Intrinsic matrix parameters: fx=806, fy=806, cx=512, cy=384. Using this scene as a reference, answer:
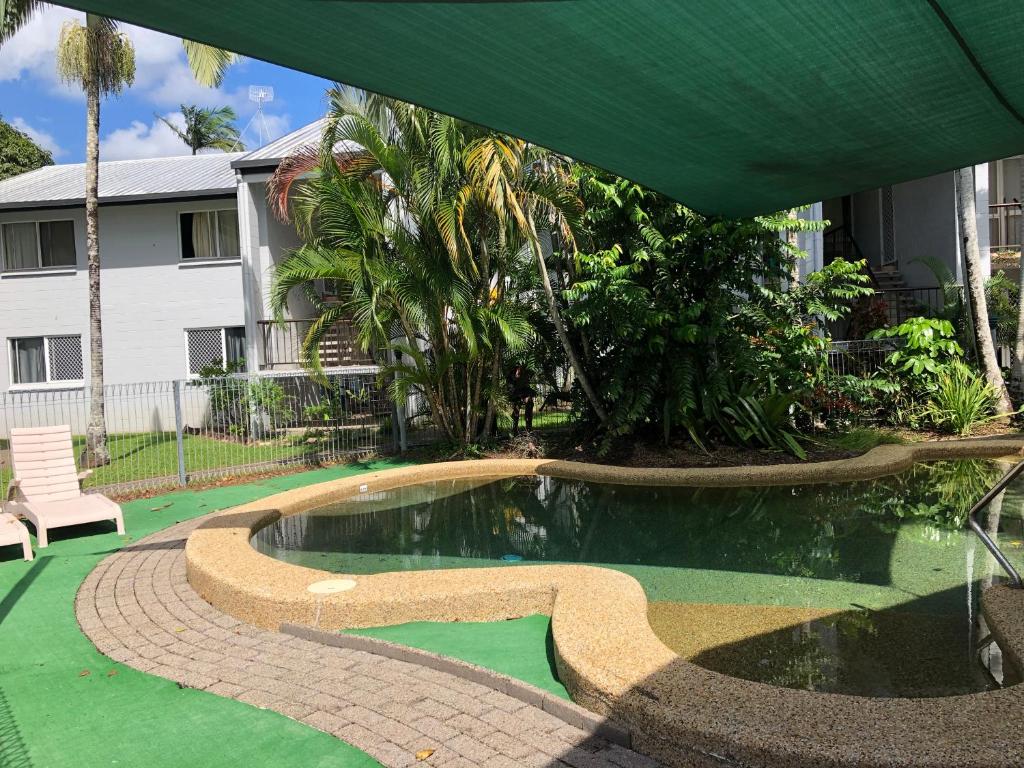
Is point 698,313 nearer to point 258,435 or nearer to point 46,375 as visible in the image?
point 258,435

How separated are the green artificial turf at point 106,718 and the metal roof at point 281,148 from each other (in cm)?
1277

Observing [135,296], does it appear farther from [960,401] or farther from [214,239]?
[960,401]

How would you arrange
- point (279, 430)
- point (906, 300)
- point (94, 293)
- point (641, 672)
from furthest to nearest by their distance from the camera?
point (906, 300), point (279, 430), point (94, 293), point (641, 672)

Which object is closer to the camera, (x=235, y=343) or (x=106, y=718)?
(x=106, y=718)

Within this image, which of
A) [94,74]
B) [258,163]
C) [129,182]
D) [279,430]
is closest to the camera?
[94,74]

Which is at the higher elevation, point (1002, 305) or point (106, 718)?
point (1002, 305)

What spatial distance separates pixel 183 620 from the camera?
5594 millimetres

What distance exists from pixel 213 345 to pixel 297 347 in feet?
9.17

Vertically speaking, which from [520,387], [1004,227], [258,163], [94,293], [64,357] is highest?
[258,163]

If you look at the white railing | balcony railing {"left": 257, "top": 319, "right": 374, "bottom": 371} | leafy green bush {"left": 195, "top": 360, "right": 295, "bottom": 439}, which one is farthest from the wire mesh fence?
balcony railing {"left": 257, "top": 319, "right": 374, "bottom": 371}

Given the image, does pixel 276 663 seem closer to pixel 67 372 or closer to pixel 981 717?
pixel 981 717

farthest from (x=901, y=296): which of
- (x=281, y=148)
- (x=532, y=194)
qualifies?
(x=281, y=148)

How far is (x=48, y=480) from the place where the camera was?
8914 mm

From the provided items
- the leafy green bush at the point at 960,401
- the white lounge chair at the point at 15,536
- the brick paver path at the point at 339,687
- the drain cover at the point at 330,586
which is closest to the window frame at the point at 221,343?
the white lounge chair at the point at 15,536
